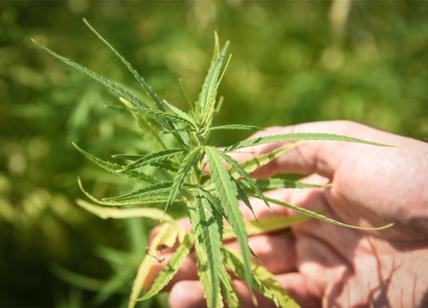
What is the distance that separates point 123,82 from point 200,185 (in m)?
1.07

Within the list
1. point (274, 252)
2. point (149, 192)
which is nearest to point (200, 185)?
point (149, 192)

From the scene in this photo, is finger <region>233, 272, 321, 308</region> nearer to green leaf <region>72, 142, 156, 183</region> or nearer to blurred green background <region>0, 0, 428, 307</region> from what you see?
blurred green background <region>0, 0, 428, 307</region>

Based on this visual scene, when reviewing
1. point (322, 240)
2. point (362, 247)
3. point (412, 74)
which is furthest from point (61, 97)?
point (412, 74)

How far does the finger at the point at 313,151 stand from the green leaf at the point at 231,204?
47 centimetres

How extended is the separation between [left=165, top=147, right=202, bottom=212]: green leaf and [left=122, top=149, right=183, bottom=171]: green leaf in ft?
0.15

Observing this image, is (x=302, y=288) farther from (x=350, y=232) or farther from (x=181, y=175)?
(x=181, y=175)

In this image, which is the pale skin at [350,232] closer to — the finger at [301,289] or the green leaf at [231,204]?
the finger at [301,289]

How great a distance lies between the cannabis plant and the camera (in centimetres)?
89

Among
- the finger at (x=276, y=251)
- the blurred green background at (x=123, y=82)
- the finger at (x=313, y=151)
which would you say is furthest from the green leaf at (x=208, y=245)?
the blurred green background at (x=123, y=82)

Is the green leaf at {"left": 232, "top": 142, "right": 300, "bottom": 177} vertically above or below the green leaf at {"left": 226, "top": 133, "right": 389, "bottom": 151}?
above

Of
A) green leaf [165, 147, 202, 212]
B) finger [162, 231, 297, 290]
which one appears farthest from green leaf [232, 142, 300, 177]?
finger [162, 231, 297, 290]

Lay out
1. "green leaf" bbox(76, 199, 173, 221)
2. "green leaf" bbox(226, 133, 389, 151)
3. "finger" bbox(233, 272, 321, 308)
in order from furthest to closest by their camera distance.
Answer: "finger" bbox(233, 272, 321, 308) → "green leaf" bbox(76, 199, 173, 221) → "green leaf" bbox(226, 133, 389, 151)

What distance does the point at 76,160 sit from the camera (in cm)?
208

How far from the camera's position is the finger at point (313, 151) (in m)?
1.39
